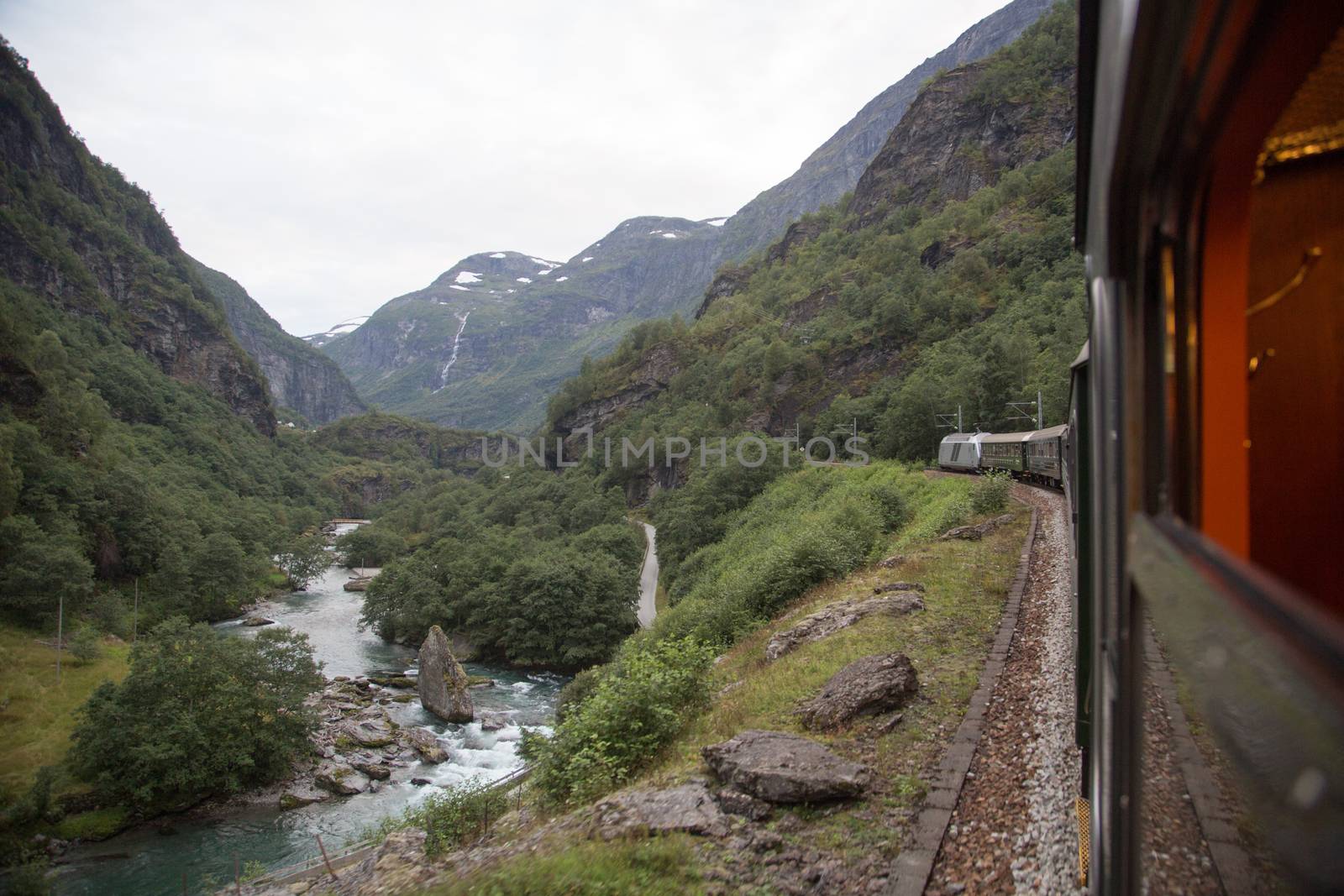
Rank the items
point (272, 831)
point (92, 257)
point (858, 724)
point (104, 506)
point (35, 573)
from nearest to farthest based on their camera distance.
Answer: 1. point (858, 724)
2. point (272, 831)
3. point (35, 573)
4. point (104, 506)
5. point (92, 257)

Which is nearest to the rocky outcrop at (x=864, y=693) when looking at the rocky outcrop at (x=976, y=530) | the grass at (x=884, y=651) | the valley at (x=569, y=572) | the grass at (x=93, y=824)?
the valley at (x=569, y=572)

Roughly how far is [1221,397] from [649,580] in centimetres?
4591

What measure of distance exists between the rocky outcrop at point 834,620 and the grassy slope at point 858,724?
245mm

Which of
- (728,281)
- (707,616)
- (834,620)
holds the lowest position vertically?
(707,616)

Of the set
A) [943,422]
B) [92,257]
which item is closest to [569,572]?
[943,422]

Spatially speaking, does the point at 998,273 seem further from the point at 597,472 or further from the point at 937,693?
the point at 937,693

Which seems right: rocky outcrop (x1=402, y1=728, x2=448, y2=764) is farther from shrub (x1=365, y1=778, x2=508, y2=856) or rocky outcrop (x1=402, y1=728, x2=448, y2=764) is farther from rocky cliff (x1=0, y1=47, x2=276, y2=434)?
rocky cliff (x1=0, y1=47, x2=276, y2=434)

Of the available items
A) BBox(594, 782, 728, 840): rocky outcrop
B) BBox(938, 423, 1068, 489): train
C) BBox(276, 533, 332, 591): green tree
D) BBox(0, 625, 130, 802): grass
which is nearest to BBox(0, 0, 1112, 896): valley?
BBox(594, 782, 728, 840): rocky outcrop

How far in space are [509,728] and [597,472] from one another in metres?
50.1

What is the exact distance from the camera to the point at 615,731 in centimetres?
809

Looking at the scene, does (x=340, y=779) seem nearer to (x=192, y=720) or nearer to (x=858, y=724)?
(x=192, y=720)

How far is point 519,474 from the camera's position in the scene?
85.2m

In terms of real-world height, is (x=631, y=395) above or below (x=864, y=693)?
above

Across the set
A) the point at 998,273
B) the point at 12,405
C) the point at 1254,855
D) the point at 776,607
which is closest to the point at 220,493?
the point at 12,405
